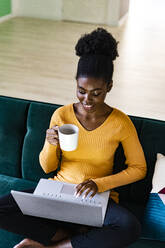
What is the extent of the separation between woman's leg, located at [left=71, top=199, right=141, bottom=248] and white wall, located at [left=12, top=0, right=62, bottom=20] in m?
6.34

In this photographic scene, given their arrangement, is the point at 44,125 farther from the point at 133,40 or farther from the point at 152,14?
the point at 152,14

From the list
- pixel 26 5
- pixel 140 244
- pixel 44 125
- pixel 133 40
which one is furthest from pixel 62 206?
pixel 26 5

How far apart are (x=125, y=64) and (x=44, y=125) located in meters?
3.20

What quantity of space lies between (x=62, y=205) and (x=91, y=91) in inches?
19.1

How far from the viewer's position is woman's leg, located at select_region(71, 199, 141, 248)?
4.45 ft

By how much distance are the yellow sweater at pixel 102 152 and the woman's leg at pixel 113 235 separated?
168 millimetres

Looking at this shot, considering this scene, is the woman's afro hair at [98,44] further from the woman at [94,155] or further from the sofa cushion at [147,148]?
the sofa cushion at [147,148]

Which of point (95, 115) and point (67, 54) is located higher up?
point (95, 115)

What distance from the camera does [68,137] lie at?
130cm

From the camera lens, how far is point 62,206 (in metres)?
1.34

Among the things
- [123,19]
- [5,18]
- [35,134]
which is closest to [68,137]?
[35,134]

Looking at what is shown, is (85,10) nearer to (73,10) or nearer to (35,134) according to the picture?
(73,10)

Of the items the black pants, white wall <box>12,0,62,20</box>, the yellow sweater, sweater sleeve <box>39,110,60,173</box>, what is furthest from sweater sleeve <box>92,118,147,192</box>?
white wall <box>12,0,62,20</box>

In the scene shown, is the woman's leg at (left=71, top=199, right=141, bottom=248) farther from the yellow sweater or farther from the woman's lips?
the woman's lips
